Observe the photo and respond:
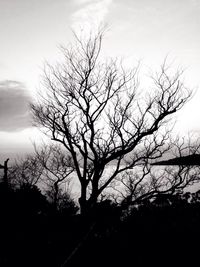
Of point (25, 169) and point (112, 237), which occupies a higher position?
point (25, 169)

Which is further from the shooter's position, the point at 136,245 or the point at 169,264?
the point at 136,245

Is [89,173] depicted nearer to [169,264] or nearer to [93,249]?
[93,249]

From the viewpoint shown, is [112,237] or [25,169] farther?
[25,169]

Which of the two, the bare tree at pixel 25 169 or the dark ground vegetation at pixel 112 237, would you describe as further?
the bare tree at pixel 25 169

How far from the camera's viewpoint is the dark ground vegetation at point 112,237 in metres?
5.80

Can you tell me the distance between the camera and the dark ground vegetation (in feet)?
19.0

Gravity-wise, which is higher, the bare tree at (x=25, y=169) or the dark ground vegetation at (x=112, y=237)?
the bare tree at (x=25, y=169)

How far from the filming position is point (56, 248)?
7.61 m

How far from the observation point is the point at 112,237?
7102mm

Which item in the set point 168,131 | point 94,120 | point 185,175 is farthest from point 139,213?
point 185,175

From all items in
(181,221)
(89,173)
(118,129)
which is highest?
(118,129)

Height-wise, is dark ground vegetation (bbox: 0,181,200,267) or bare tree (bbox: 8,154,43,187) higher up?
bare tree (bbox: 8,154,43,187)

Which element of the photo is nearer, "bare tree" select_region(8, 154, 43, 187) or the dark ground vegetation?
the dark ground vegetation

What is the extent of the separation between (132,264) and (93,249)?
61.0 inches
